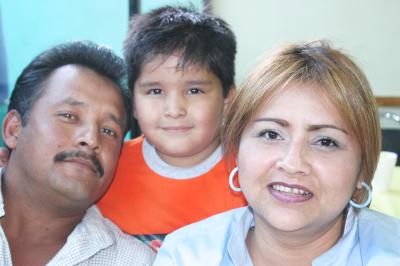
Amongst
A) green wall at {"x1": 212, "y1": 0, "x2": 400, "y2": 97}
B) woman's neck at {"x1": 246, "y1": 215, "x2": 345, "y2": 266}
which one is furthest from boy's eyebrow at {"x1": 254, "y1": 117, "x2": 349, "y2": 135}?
green wall at {"x1": 212, "y1": 0, "x2": 400, "y2": 97}

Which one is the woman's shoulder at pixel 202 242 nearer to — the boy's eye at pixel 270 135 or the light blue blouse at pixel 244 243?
the light blue blouse at pixel 244 243

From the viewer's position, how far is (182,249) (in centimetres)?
143

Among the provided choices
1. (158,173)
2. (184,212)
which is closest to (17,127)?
(158,173)

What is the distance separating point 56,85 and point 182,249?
0.74 metres

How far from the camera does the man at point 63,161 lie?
4.86ft

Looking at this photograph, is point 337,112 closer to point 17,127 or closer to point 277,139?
point 277,139

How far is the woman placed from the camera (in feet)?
3.90

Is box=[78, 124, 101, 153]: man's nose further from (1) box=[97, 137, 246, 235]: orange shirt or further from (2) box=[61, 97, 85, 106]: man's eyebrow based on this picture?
(1) box=[97, 137, 246, 235]: orange shirt

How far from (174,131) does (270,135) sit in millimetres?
567

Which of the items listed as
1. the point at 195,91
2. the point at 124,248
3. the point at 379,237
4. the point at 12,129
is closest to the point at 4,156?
the point at 12,129

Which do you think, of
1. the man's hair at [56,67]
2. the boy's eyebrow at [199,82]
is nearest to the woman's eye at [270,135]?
the boy's eyebrow at [199,82]

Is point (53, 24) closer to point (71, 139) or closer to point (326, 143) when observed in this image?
point (71, 139)

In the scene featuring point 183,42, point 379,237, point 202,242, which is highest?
point 183,42

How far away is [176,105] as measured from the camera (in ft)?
5.57
